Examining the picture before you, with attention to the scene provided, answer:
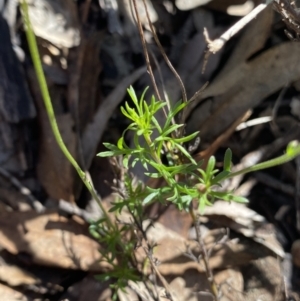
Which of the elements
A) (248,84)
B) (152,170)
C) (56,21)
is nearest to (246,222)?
(152,170)

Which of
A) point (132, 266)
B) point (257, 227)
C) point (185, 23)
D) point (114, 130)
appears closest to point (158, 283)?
point (132, 266)

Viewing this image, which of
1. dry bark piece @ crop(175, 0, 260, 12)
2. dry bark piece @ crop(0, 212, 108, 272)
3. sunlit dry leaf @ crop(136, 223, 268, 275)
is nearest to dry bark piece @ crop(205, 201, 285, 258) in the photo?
sunlit dry leaf @ crop(136, 223, 268, 275)

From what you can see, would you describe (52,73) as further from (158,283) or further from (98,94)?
(158,283)

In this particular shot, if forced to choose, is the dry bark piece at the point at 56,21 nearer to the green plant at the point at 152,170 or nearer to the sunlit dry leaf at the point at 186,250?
the green plant at the point at 152,170

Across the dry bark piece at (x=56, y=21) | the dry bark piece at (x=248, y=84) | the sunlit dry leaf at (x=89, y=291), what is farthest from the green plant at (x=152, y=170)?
the dry bark piece at (x=56, y=21)

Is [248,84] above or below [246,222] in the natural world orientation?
above

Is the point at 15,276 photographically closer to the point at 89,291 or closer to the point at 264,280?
the point at 89,291

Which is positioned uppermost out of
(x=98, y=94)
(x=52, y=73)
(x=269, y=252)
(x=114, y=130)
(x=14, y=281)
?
(x=52, y=73)

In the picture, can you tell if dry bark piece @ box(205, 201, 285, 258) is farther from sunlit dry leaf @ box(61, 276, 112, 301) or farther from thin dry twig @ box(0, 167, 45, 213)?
thin dry twig @ box(0, 167, 45, 213)
